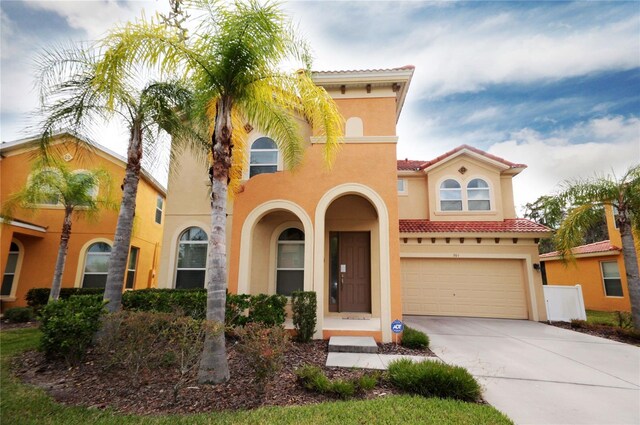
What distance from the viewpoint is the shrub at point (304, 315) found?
7.24 m

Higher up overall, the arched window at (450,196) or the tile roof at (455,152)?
the tile roof at (455,152)

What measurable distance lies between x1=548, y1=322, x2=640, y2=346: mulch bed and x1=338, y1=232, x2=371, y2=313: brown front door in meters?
7.54

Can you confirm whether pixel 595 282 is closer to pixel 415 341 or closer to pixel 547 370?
pixel 547 370

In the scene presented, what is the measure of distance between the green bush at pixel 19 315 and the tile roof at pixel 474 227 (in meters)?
15.1

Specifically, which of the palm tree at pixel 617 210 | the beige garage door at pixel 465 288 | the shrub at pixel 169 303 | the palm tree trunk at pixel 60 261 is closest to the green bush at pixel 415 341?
the beige garage door at pixel 465 288

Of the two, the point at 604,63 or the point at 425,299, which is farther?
the point at 425,299

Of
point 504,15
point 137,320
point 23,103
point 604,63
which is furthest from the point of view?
point 604,63

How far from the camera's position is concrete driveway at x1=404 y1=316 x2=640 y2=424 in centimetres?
408

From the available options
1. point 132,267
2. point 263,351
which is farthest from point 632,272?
point 132,267

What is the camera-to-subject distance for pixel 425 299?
12039mm

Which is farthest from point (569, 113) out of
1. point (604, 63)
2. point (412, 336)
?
point (412, 336)

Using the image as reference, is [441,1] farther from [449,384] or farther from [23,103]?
[23,103]

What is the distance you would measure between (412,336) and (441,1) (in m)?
8.97

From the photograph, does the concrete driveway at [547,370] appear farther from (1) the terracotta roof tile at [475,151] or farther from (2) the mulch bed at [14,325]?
(2) the mulch bed at [14,325]
